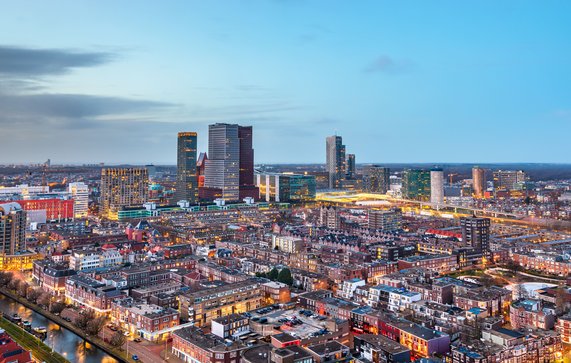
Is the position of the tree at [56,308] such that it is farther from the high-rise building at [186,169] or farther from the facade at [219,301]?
the high-rise building at [186,169]

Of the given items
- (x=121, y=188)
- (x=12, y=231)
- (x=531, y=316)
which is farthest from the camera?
(x=121, y=188)

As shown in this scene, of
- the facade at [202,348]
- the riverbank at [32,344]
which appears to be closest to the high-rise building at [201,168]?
the riverbank at [32,344]

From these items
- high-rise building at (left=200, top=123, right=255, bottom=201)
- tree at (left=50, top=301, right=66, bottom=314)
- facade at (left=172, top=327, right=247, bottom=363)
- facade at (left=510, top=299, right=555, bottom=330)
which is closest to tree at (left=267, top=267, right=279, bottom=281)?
facade at (left=172, top=327, right=247, bottom=363)

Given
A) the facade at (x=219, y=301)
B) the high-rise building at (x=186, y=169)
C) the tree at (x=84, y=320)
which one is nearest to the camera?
the tree at (x=84, y=320)

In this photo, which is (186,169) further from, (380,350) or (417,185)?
Answer: (380,350)

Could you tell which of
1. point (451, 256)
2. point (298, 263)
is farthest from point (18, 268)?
point (451, 256)

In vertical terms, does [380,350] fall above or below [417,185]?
below

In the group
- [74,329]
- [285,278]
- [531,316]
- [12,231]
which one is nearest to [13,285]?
[74,329]
